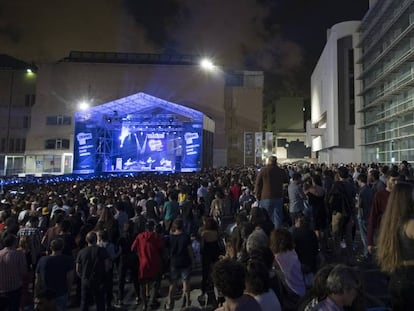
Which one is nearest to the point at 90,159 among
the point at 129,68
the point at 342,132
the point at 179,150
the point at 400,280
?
the point at 179,150

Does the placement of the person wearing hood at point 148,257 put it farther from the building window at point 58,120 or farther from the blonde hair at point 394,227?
the building window at point 58,120

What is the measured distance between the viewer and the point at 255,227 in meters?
5.12

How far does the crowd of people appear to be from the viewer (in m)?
2.69

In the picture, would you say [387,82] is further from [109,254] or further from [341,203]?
[109,254]

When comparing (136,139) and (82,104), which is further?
(82,104)

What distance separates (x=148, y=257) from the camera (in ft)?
19.7

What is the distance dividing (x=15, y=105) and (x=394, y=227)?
6173cm

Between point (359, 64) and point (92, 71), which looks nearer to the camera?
point (359, 64)

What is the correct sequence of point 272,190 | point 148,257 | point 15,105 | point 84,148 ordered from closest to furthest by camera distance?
point 148,257
point 272,190
point 84,148
point 15,105

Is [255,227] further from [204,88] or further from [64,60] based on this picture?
[64,60]

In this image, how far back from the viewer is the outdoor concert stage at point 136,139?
111ft

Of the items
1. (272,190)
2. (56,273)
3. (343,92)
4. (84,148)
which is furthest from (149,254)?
(343,92)

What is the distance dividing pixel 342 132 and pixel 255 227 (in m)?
44.3

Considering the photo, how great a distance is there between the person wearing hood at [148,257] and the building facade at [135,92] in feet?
157
